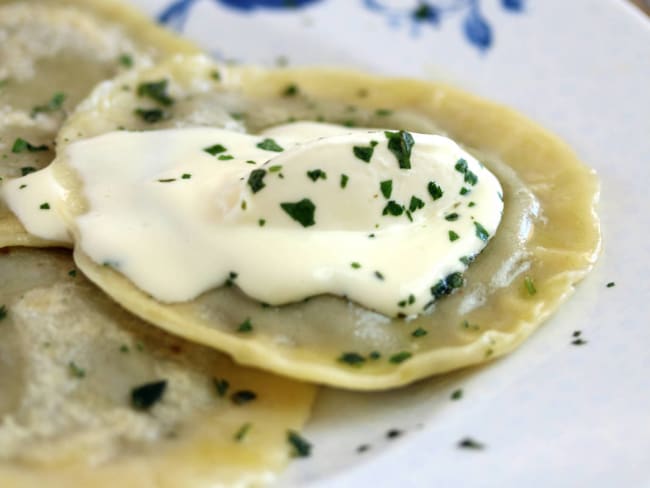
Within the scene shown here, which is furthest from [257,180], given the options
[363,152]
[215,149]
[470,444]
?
[470,444]

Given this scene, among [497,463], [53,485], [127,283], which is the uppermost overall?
[497,463]

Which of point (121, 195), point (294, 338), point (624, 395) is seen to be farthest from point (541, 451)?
point (121, 195)

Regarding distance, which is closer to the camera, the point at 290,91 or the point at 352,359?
the point at 352,359

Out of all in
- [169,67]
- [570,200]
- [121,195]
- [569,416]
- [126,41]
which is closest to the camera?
[569,416]

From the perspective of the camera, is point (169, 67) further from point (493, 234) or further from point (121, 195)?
point (493, 234)

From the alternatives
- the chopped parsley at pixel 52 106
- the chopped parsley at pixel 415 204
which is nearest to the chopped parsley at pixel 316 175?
the chopped parsley at pixel 415 204

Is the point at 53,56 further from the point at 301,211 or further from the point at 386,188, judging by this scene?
the point at 386,188
